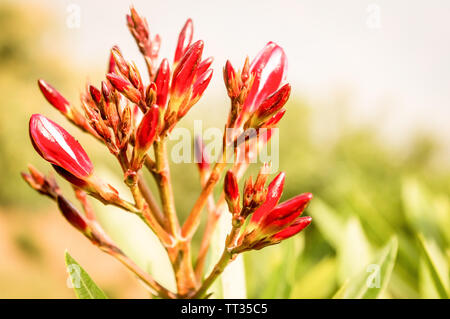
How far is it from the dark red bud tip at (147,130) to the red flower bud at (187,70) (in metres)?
0.05

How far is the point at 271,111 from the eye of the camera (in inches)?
19.2

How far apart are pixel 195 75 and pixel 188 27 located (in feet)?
0.39

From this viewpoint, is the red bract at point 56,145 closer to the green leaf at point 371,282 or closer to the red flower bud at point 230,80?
the red flower bud at point 230,80

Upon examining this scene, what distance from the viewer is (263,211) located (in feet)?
1.56

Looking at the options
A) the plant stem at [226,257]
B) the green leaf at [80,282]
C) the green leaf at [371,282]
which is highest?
the plant stem at [226,257]

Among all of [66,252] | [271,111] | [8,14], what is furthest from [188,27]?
[8,14]

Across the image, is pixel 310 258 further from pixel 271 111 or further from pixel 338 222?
pixel 271 111

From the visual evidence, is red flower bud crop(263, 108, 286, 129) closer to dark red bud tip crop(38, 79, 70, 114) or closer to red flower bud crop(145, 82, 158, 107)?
red flower bud crop(145, 82, 158, 107)

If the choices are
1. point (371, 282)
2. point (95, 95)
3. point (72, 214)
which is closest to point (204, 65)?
point (95, 95)

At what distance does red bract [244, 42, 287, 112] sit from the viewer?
0.51m

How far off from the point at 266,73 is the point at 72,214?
11.5 inches

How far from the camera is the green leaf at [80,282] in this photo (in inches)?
21.5

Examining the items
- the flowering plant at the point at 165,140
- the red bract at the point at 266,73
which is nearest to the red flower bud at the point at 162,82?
the flowering plant at the point at 165,140

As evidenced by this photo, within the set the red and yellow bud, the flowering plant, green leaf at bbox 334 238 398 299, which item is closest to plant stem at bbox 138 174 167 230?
the flowering plant
